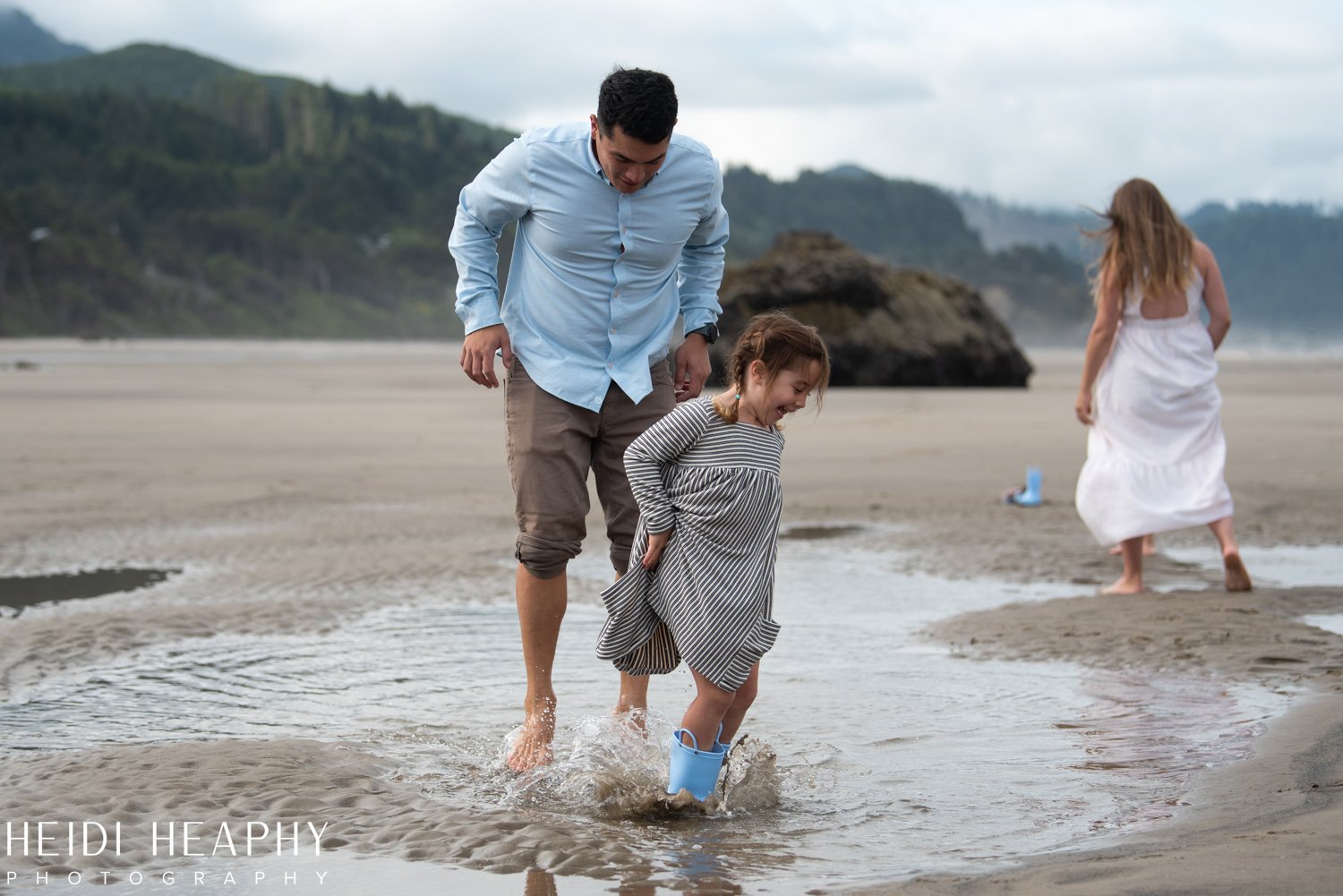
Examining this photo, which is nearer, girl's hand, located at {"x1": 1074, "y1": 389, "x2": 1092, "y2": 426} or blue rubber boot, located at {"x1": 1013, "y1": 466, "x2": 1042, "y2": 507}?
girl's hand, located at {"x1": 1074, "y1": 389, "x2": 1092, "y2": 426}

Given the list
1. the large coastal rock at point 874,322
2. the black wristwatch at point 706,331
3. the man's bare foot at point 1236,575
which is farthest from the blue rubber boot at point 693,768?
the large coastal rock at point 874,322

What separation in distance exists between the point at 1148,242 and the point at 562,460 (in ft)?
11.9

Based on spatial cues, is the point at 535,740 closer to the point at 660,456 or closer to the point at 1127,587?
the point at 660,456

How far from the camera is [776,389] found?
355 cm

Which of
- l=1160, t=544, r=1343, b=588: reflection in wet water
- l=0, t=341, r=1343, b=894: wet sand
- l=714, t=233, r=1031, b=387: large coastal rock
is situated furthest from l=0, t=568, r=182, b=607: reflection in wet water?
l=714, t=233, r=1031, b=387: large coastal rock

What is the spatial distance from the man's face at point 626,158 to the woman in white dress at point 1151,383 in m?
3.28

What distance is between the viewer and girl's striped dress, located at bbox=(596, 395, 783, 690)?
3498 mm

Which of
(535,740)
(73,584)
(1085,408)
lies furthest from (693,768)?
(73,584)

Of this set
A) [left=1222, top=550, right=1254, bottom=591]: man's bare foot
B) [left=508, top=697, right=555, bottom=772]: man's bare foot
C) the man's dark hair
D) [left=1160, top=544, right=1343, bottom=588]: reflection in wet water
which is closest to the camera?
the man's dark hair

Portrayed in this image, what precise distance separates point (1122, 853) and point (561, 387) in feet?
6.06

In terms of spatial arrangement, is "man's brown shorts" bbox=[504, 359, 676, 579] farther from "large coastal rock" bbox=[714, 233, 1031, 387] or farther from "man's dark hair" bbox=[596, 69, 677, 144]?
"large coastal rock" bbox=[714, 233, 1031, 387]

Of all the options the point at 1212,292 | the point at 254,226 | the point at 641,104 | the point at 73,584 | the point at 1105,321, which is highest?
the point at 254,226

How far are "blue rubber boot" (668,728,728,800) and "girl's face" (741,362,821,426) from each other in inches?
31.6
